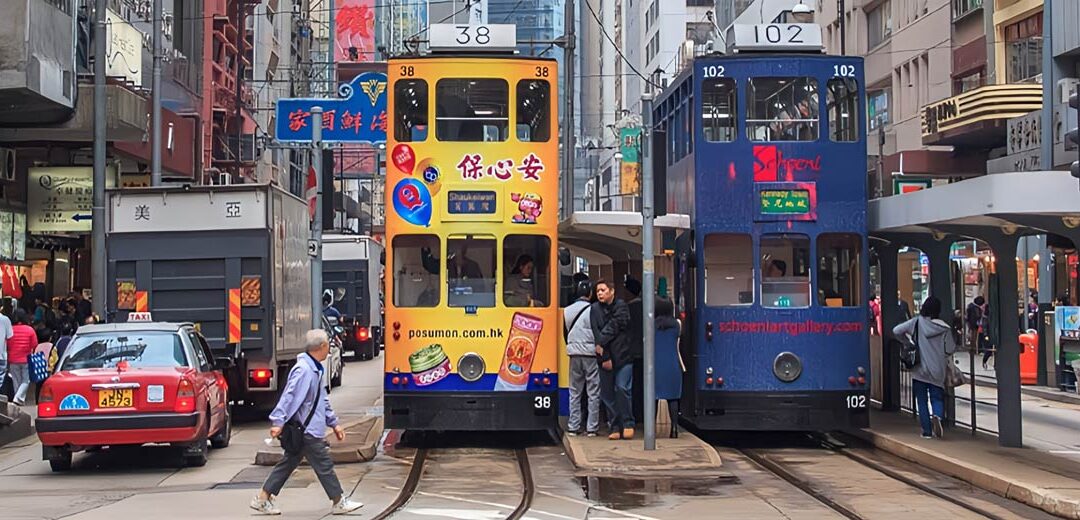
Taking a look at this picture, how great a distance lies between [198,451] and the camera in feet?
51.5

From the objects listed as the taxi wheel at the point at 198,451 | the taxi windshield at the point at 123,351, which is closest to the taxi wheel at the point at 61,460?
the taxi windshield at the point at 123,351

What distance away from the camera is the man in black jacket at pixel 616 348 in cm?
1645

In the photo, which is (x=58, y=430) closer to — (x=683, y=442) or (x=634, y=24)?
(x=683, y=442)

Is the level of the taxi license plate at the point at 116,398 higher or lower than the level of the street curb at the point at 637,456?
higher

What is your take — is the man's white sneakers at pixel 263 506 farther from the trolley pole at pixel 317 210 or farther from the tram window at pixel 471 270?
the trolley pole at pixel 317 210

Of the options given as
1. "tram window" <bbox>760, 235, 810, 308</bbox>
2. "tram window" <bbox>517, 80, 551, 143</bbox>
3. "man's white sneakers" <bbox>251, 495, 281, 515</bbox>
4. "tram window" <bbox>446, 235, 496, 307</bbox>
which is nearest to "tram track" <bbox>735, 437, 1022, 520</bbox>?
"tram window" <bbox>760, 235, 810, 308</bbox>

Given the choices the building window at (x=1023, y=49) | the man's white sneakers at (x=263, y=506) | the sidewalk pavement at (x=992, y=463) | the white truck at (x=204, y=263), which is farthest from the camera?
the building window at (x=1023, y=49)

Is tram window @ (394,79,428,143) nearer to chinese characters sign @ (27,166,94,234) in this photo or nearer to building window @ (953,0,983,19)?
chinese characters sign @ (27,166,94,234)

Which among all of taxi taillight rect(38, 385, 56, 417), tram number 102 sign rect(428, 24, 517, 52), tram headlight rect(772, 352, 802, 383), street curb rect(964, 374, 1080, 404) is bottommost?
street curb rect(964, 374, 1080, 404)

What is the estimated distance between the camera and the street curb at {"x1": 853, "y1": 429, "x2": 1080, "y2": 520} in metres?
12.0

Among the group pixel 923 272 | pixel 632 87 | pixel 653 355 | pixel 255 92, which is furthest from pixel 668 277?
pixel 632 87

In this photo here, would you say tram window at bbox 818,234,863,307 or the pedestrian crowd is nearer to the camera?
tram window at bbox 818,234,863,307

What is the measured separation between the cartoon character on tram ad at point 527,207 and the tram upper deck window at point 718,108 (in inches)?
87.2

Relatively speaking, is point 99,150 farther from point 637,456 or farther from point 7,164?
point 637,456
